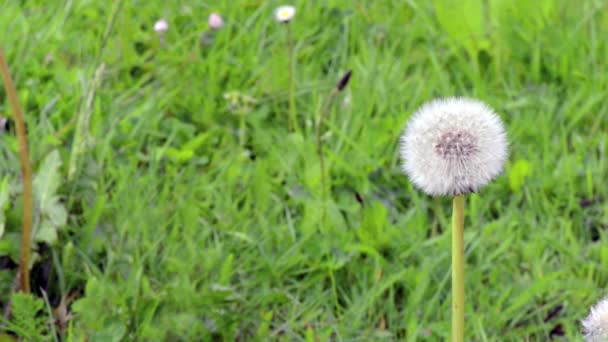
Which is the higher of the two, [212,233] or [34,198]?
[34,198]

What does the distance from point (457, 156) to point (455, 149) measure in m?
0.02

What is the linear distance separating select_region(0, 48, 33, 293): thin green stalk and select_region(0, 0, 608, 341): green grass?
79 mm

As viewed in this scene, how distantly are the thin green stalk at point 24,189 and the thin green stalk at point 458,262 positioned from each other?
1.01 meters

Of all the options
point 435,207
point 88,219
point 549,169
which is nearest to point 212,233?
point 88,219

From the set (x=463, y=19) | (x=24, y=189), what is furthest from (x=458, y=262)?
(x=463, y=19)

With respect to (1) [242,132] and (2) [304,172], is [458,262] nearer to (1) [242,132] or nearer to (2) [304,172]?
(2) [304,172]

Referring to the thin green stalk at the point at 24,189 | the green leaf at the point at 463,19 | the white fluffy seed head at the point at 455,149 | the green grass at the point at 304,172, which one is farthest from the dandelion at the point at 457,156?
the green leaf at the point at 463,19

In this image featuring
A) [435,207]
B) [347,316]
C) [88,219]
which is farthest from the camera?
[435,207]

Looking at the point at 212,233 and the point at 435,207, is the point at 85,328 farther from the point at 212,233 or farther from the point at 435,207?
the point at 435,207

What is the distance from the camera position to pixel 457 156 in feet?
4.29

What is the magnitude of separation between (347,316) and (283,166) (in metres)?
0.62

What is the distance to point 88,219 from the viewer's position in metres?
2.20

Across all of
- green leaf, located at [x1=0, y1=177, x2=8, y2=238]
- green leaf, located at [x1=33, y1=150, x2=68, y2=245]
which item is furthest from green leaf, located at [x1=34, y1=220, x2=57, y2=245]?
green leaf, located at [x1=0, y1=177, x2=8, y2=238]

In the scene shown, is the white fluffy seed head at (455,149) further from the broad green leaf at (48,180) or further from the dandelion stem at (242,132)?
the dandelion stem at (242,132)
